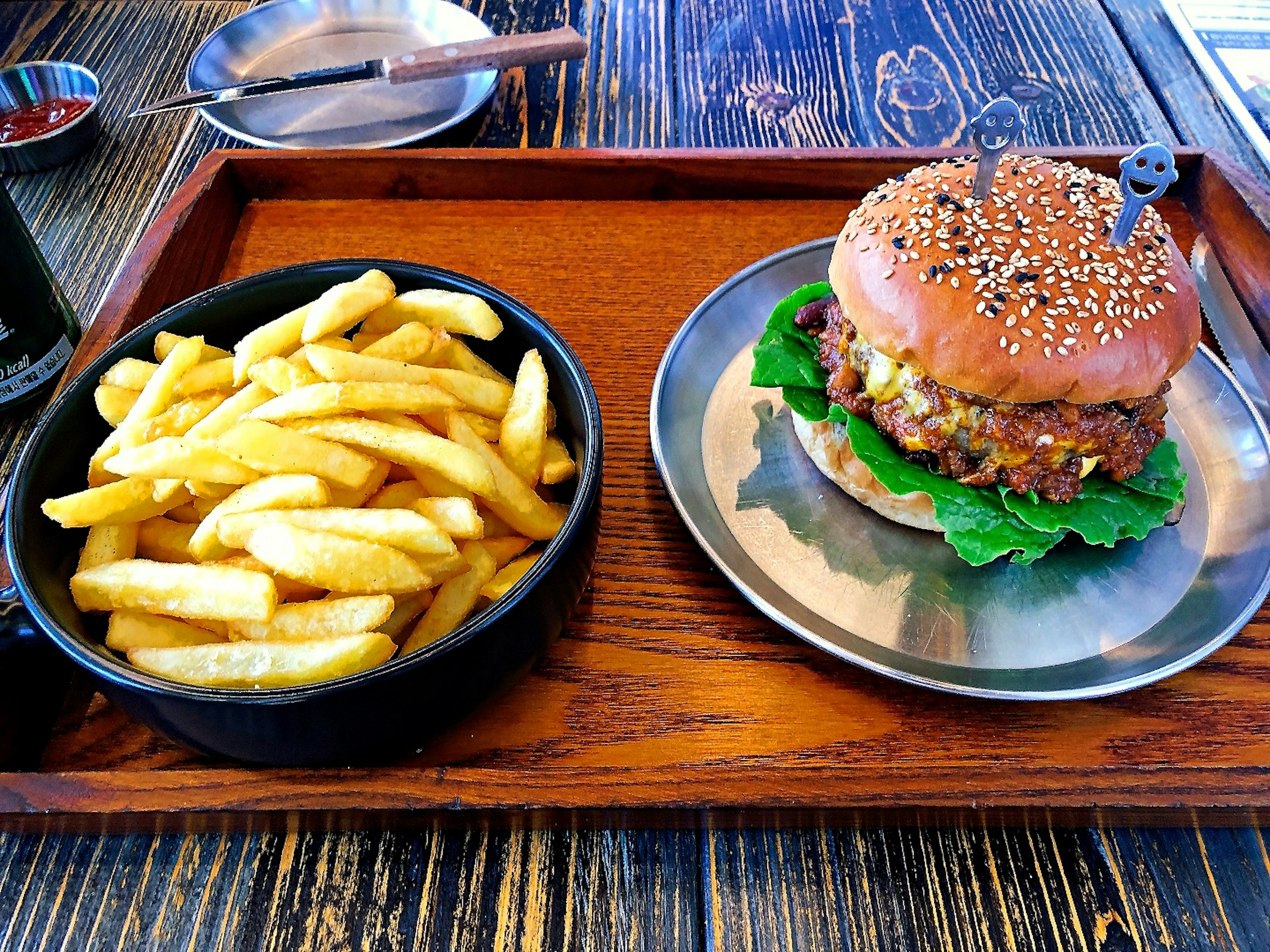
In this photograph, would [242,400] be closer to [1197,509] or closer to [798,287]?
[798,287]

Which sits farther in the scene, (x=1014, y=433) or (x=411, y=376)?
(x=1014, y=433)

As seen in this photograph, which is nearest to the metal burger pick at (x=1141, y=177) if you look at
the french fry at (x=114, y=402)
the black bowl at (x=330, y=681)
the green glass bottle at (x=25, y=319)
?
the black bowl at (x=330, y=681)

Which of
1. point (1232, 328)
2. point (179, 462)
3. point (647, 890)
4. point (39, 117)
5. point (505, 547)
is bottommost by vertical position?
point (647, 890)

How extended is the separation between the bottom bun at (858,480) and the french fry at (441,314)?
674mm

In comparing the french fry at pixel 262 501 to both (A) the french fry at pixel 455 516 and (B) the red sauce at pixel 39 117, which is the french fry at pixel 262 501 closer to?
(A) the french fry at pixel 455 516

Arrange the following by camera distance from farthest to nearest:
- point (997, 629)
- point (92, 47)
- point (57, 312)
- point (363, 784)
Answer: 1. point (92, 47)
2. point (57, 312)
3. point (997, 629)
4. point (363, 784)

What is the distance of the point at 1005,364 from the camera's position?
1512mm

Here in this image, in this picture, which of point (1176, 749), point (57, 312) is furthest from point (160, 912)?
point (1176, 749)

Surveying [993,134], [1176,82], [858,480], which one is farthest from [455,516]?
[1176,82]

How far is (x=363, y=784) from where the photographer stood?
123cm

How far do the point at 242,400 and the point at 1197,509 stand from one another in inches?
68.0

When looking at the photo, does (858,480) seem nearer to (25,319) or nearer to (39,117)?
(25,319)

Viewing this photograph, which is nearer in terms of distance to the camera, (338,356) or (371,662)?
(371,662)

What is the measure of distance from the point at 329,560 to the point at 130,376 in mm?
562
